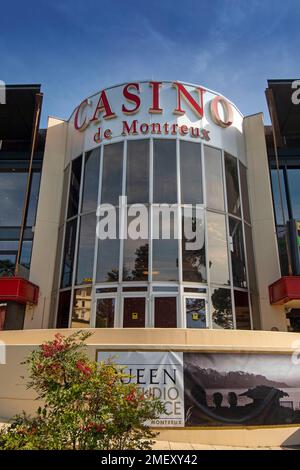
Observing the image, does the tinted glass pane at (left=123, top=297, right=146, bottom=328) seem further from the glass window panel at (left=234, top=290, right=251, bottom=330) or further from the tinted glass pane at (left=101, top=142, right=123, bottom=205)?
the tinted glass pane at (left=101, top=142, right=123, bottom=205)

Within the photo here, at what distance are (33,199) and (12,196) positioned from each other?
1.16m

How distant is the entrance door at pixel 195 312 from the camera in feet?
33.4

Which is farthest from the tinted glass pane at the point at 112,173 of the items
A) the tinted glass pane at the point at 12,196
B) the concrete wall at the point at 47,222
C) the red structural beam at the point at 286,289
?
the red structural beam at the point at 286,289

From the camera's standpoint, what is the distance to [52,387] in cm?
414

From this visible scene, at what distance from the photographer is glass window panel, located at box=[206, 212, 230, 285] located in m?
11.0

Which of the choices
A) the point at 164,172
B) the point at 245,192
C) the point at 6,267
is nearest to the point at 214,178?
the point at 245,192

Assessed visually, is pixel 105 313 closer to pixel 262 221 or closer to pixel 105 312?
pixel 105 312

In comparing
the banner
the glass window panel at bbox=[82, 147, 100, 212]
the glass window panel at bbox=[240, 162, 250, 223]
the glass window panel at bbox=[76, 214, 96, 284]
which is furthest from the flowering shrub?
the glass window panel at bbox=[240, 162, 250, 223]

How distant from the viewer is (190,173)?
12094mm

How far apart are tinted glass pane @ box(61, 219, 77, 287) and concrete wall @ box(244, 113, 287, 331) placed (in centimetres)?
674

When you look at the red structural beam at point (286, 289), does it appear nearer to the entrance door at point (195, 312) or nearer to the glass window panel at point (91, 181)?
the entrance door at point (195, 312)

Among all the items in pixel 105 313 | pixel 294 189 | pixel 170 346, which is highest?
pixel 294 189

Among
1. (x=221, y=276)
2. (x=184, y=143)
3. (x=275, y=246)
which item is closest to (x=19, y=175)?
(x=184, y=143)
